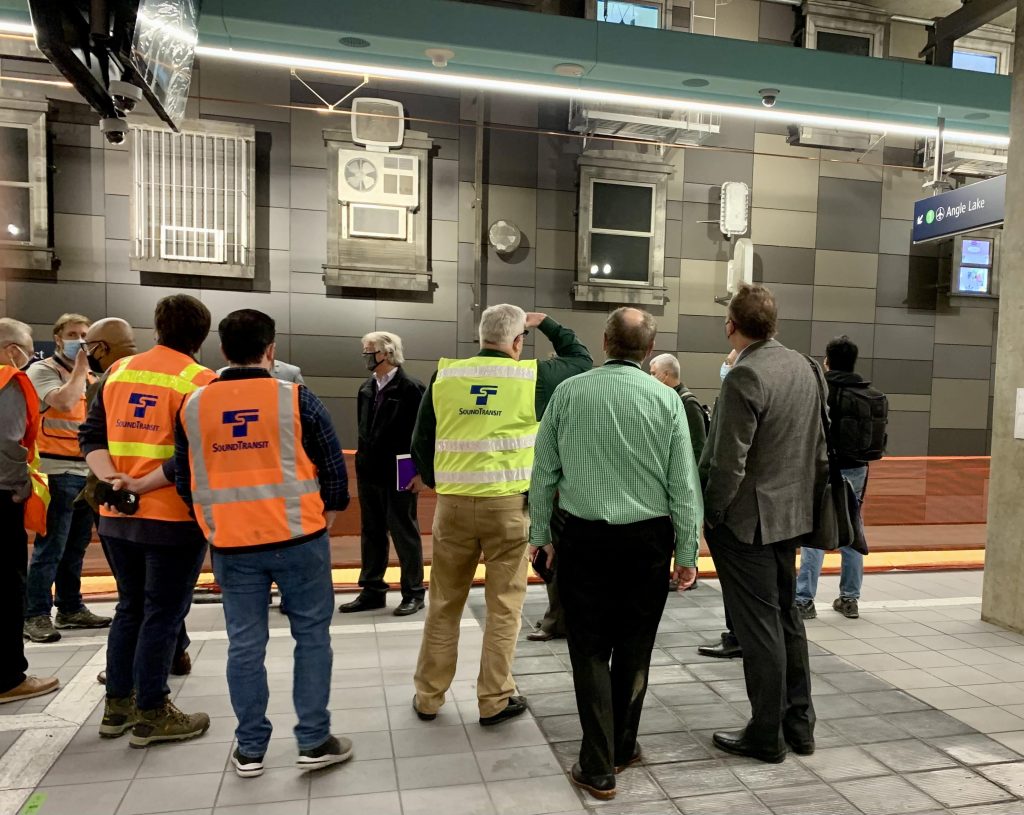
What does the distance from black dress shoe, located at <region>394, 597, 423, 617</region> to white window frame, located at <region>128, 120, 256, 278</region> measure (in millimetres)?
4683

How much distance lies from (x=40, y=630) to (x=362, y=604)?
1.68 m

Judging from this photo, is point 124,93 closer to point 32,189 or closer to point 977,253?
point 32,189

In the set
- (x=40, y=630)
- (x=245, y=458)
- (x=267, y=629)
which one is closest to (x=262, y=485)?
(x=245, y=458)

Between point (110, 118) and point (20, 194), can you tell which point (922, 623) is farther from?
point (20, 194)

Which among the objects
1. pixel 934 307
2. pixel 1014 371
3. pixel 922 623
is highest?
pixel 934 307

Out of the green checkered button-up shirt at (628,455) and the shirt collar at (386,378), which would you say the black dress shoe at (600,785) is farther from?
the shirt collar at (386,378)

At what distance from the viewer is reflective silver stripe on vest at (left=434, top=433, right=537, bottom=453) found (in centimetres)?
280

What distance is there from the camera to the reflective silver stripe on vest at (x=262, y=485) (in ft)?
7.64

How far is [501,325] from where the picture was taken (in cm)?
283

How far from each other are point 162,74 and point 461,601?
297 cm

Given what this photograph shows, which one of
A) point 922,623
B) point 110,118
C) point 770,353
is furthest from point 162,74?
point 922,623

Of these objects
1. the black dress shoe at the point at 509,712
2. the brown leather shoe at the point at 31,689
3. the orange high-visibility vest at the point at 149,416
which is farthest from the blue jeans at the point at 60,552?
the black dress shoe at the point at 509,712

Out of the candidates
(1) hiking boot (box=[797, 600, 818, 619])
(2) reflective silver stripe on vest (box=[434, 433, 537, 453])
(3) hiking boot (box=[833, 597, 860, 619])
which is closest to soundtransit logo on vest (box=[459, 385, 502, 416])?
(2) reflective silver stripe on vest (box=[434, 433, 537, 453])

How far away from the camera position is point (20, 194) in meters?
6.94
